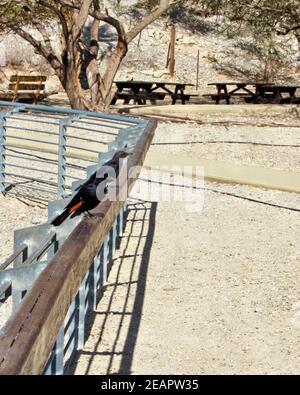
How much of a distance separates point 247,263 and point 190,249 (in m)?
0.77

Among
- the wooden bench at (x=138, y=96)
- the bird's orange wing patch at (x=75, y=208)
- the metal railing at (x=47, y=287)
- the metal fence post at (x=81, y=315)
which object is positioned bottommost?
the metal fence post at (x=81, y=315)

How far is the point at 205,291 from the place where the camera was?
762cm

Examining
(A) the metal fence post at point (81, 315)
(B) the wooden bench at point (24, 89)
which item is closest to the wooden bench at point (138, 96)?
(B) the wooden bench at point (24, 89)

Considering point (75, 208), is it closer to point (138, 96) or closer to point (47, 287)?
point (47, 287)

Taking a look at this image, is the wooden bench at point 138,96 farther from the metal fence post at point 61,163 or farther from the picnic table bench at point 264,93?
the metal fence post at point 61,163

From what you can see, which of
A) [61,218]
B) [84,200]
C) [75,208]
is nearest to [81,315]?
[84,200]

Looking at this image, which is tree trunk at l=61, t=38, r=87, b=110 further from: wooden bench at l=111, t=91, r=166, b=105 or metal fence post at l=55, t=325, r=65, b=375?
metal fence post at l=55, t=325, r=65, b=375

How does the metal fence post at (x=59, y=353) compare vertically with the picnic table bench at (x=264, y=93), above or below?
below

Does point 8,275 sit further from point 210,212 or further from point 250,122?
point 250,122

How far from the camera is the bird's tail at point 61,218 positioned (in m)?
3.87

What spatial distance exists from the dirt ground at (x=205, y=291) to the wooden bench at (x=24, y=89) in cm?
1085

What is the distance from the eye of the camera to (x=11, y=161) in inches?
549

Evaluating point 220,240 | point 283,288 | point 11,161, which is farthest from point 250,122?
point 283,288

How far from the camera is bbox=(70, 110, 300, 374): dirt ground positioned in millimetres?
6018
